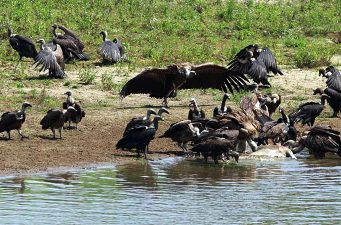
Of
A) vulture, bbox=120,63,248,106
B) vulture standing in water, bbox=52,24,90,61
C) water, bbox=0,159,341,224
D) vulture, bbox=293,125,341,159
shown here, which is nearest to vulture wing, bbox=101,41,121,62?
vulture standing in water, bbox=52,24,90,61

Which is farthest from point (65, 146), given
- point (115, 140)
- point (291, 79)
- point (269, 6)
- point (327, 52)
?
point (269, 6)

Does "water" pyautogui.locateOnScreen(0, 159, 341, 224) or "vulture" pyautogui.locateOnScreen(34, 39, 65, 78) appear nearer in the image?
"water" pyautogui.locateOnScreen(0, 159, 341, 224)

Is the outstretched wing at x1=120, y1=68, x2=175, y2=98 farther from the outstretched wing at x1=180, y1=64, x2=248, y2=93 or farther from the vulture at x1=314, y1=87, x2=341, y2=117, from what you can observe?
the vulture at x1=314, y1=87, x2=341, y2=117

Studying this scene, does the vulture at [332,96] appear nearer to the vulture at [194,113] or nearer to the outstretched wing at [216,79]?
the outstretched wing at [216,79]

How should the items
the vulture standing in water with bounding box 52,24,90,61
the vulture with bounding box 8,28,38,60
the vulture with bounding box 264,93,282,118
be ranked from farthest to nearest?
the vulture standing in water with bounding box 52,24,90,61 < the vulture with bounding box 8,28,38,60 < the vulture with bounding box 264,93,282,118

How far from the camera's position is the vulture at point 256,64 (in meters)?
20.8

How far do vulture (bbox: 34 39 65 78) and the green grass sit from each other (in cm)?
151

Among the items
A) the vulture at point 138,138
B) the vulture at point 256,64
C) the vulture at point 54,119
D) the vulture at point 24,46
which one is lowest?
the vulture at point 138,138

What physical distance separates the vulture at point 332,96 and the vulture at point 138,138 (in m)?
4.42

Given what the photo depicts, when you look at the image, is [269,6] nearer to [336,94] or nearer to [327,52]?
[327,52]

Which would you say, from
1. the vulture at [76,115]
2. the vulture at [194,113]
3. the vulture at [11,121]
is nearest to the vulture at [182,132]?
the vulture at [194,113]

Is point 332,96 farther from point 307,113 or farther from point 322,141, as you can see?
point 322,141

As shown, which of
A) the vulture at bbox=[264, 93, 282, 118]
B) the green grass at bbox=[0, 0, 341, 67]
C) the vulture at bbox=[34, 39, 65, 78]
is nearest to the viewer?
the vulture at bbox=[264, 93, 282, 118]

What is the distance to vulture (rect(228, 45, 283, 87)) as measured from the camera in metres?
20.8
